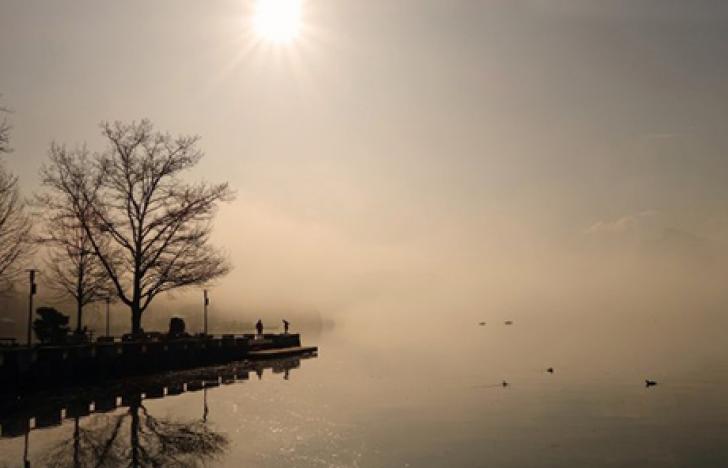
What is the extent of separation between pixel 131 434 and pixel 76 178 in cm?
3161

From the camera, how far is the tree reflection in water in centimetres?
1662

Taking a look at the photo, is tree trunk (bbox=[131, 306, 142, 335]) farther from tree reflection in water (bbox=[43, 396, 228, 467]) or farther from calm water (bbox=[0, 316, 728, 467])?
Answer: tree reflection in water (bbox=[43, 396, 228, 467])

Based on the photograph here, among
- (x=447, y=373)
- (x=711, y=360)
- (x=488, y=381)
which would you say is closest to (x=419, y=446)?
(x=488, y=381)

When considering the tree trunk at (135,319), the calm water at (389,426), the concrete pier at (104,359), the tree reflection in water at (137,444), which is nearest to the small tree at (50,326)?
the tree trunk at (135,319)

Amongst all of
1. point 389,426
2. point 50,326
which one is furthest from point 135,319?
point 389,426

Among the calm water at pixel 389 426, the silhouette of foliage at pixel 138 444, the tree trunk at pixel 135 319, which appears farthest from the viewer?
the tree trunk at pixel 135 319

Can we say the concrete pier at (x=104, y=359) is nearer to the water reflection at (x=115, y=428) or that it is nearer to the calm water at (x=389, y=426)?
the water reflection at (x=115, y=428)

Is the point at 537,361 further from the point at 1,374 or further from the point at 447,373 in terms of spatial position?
the point at 1,374

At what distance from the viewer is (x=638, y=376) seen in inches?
1854

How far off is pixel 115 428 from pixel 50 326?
28717 millimetres

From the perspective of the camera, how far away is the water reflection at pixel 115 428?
17.0 m

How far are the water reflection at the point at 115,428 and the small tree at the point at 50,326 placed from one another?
12.8 metres

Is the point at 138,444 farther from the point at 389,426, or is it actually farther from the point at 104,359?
the point at 104,359

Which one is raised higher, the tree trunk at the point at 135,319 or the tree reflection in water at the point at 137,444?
the tree trunk at the point at 135,319
